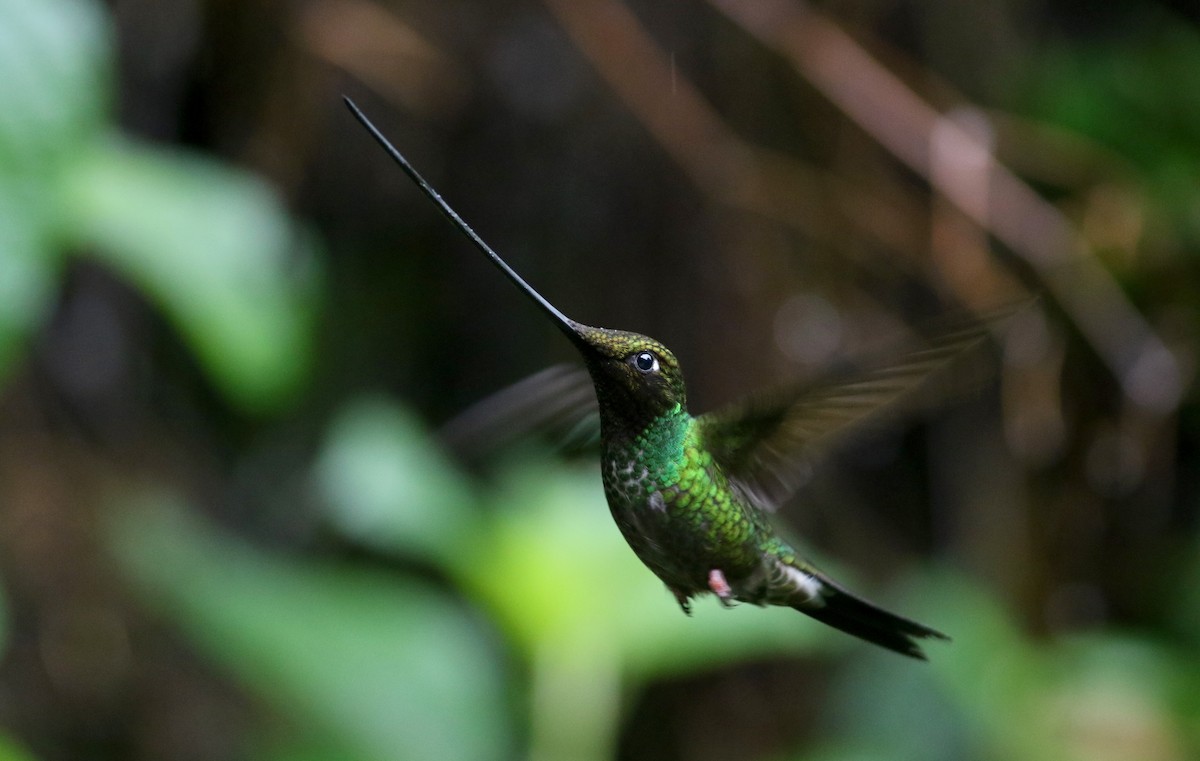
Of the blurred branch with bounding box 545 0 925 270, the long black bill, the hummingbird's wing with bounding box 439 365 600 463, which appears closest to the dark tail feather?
the hummingbird's wing with bounding box 439 365 600 463

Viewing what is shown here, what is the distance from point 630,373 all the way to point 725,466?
34cm

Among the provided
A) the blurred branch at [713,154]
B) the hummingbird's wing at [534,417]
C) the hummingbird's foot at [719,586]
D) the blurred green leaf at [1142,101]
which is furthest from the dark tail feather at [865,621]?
the blurred green leaf at [1142,101]

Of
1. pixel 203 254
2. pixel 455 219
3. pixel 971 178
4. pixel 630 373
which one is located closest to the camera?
pixel 455 219

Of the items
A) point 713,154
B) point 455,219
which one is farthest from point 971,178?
point 455,219

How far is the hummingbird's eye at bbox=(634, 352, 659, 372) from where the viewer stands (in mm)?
968

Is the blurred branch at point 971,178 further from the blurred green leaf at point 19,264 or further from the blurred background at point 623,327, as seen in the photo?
the blurred green leaf at point 19,264

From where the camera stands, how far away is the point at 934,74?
3820 mm

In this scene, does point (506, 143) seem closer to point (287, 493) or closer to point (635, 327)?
point (635, 327)

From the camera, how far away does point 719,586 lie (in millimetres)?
1138

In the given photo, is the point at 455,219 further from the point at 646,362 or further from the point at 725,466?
the point at 725,466

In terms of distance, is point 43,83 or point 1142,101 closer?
point 43,83

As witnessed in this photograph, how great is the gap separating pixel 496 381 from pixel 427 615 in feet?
5.97

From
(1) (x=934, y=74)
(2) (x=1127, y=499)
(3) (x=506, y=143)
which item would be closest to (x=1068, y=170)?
(1) (x=934, y=74)

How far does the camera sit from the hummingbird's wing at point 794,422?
111cm
